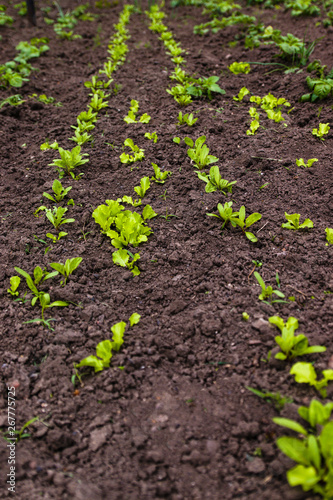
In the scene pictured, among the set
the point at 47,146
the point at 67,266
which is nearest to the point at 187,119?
the point at 47,146

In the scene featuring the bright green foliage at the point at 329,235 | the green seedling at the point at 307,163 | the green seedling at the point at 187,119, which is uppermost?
the green seedling at the point at 187,119

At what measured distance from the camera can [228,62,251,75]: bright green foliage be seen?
15.2 ft

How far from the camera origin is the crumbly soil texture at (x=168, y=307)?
1576 millimetres

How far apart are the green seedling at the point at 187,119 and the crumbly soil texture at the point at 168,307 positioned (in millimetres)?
108

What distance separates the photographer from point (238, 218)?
2.62 m

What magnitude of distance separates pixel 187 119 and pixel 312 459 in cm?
319

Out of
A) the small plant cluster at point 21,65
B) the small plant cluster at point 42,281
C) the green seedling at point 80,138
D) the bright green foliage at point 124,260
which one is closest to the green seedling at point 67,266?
the small plant cluster at point 42,281

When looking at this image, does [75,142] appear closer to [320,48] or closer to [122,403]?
[122,403]

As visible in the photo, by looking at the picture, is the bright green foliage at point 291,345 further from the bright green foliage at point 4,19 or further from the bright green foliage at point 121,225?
the bright green foliage at point 4,19

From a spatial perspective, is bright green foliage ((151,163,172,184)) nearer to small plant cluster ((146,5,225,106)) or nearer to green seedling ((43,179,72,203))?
green seedling ((43,179,72,203))

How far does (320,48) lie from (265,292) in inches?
173

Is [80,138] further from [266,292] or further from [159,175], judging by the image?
[266,292]

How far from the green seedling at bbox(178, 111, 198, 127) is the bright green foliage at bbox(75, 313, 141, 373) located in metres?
2.40

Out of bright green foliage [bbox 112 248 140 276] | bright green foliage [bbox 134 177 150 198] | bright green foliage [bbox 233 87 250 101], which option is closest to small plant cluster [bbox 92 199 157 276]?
bright green foliage [bbox 112 248 140 276]
